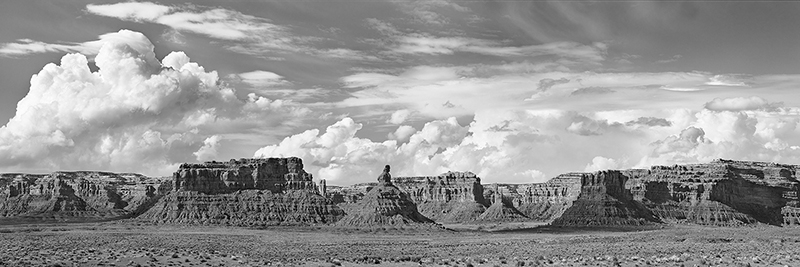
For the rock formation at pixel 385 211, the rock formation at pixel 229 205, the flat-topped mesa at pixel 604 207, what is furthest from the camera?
the rock formation at pixel 229 205

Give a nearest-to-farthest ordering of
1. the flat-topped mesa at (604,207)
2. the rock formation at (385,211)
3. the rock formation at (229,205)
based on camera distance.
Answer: the rock formation at (385,211) < the flat-topped mesa at (604,207) < the rock formation at (229,205)

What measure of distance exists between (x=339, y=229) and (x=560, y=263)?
313 feet

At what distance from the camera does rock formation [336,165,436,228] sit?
155 meters

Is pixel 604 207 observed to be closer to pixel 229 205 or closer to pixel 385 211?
pixel 385 211

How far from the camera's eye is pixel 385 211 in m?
158

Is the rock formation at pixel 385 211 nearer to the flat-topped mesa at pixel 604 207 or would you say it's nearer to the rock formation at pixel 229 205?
the rock formation at pixel 229 205

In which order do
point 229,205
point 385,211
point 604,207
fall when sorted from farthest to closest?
point 229,205
point 604,207
point 385,211

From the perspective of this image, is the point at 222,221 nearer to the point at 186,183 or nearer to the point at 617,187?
the point at 186,183

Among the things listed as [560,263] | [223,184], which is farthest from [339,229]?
[560,263]

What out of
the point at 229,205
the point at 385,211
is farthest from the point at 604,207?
the point at 229,205

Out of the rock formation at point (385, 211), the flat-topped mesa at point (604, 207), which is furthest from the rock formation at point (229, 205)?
the flat-topped mesa at point (604, 207)

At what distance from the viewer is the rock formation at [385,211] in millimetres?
155375

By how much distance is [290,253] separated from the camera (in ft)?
278

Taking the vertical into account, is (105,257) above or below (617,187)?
below
